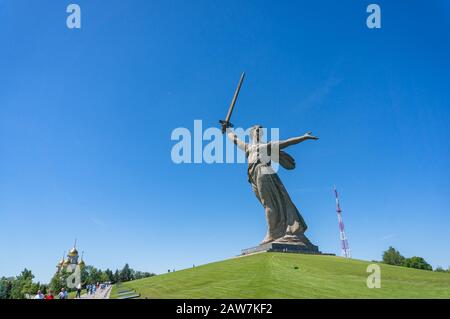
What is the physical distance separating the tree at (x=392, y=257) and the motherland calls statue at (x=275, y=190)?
47273mm

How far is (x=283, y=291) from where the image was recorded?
13547 millimetres

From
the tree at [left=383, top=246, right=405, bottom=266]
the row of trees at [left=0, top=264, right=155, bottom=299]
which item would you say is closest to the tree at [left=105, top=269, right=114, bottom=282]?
the row of trees at [left=0, top=264, right=155, bottom=299]

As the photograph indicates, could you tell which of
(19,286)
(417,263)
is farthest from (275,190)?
(19,286)

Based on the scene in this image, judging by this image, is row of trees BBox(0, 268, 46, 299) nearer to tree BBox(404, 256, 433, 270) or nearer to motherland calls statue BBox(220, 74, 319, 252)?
motherland calls statue BBox(220, 74, 319, 252)

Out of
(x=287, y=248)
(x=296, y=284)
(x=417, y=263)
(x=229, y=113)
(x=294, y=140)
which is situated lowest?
(x=417, y=263)

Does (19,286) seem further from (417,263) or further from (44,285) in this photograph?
(417,263)

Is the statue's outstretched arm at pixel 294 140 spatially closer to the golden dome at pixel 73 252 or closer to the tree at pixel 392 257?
the tree at pixel 392 257

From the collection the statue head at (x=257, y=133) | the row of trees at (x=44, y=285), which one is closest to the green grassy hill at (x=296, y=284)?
the statue head at (x=257, y=133)

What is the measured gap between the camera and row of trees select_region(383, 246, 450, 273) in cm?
6225

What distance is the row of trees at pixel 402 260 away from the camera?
204 ft

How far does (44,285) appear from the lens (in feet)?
252

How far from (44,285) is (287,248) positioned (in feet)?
240
